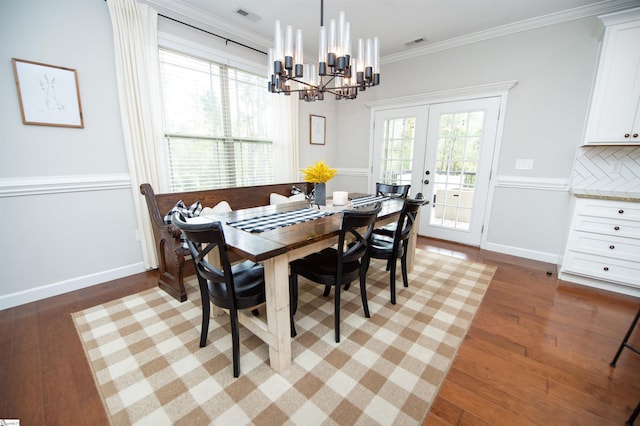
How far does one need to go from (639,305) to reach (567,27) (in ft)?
9.73

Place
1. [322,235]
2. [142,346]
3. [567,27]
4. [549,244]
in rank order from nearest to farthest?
[322,235] < [142,346] < [567,27] < [549,244]

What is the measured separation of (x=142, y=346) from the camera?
172 cm

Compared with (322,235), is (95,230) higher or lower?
lower

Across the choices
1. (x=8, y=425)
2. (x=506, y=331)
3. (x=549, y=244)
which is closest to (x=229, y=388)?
(x=8, y=425)

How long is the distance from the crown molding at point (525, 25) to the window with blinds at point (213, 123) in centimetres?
238

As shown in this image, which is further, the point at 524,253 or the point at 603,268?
the point at 524,253

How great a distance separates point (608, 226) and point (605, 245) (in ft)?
0.63

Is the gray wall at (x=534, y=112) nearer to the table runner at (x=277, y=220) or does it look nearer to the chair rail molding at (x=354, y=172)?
the chair rail molding at (x=354, y=172)

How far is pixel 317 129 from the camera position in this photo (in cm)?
457

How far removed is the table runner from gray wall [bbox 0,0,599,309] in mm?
1719

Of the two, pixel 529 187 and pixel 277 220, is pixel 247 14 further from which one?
pixel 529 187

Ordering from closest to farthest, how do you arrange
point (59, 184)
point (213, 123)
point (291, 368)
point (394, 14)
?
point (291, 368) → point (59, 184) → point (394, 14) → point (213, 123)

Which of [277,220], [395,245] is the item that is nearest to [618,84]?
[395,245]

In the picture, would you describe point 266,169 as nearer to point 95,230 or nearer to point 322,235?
point 95,230
